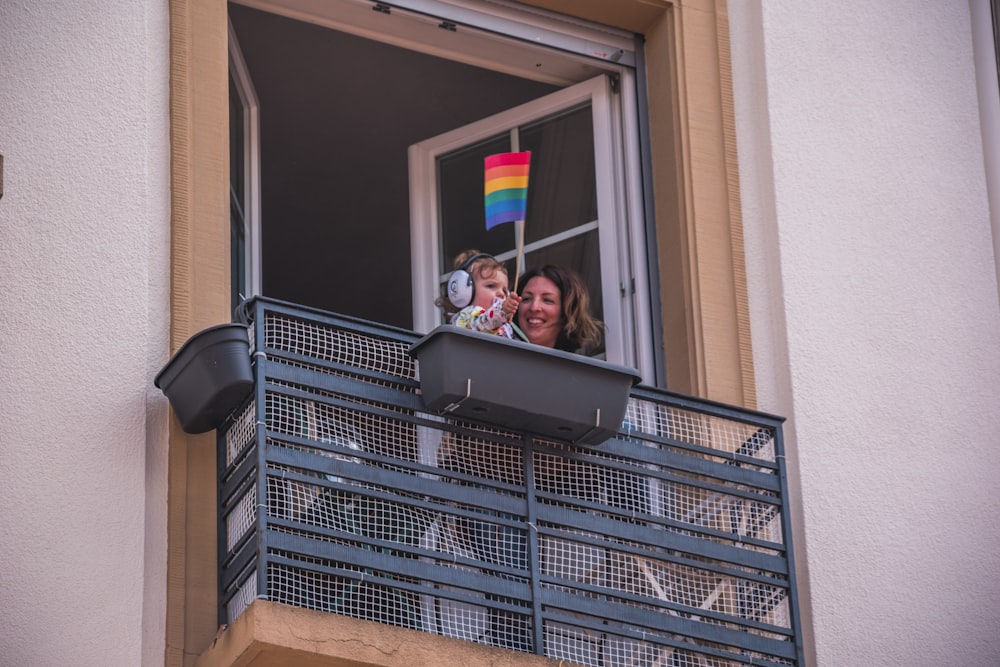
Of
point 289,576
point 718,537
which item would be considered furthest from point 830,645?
point 289,576

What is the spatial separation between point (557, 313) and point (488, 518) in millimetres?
1323

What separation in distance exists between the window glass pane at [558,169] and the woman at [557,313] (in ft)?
2.36

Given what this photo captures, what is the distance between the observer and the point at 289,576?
668 centimetres

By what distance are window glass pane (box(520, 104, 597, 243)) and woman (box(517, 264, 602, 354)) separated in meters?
0.72

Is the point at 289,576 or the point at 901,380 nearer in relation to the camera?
the point at 289,576

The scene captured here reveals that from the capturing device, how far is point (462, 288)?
25.3 ft

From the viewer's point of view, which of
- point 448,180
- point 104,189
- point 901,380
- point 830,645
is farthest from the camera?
point 448,180

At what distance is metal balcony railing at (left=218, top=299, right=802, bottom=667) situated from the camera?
6781mm

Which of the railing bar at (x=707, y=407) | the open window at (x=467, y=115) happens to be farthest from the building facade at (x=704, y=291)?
the railing bar at (x=707, y=407)

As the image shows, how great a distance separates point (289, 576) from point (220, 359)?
72cm

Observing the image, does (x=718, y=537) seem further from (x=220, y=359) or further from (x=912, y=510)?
(x=220, y=359)

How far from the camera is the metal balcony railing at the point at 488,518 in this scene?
22.2 ft

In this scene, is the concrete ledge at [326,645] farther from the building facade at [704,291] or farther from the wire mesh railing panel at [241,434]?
the wire mesh railing panel at [241,434]

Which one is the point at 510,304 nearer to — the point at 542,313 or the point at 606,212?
the point at 542,313
